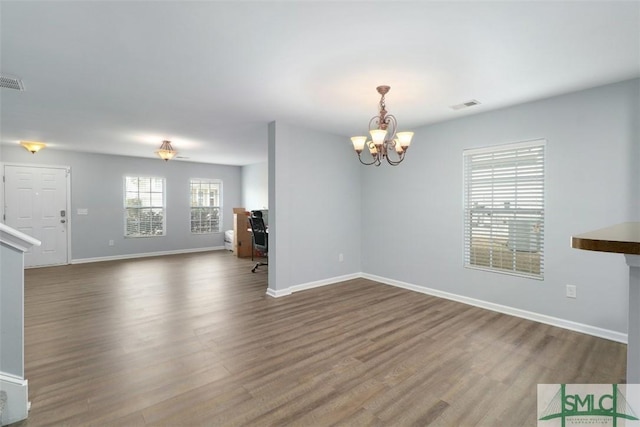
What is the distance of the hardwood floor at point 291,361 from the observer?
74.6 inches

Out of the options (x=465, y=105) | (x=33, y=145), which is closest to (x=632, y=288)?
(x=465, y=105)

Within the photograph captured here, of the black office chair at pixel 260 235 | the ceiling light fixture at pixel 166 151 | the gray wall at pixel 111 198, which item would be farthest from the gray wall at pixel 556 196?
the gray wall at pixel 111 198

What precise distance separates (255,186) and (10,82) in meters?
5.87

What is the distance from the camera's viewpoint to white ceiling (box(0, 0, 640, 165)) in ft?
6.15

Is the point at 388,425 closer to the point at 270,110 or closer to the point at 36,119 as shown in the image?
the point at 270,110

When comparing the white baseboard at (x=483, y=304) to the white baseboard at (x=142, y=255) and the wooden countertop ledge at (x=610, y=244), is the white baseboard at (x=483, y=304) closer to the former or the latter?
the wooden countertop ledge at (x=610, y=244)

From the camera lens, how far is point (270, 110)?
3.80 m

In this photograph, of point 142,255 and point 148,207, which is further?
point 148,207

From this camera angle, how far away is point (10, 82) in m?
2.89

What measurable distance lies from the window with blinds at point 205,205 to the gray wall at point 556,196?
19.8ft

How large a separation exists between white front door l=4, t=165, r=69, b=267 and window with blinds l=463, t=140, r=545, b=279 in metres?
7.86

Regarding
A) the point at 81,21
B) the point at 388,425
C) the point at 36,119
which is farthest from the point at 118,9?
the point at 36,119

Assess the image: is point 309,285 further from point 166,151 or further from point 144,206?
point 144,206

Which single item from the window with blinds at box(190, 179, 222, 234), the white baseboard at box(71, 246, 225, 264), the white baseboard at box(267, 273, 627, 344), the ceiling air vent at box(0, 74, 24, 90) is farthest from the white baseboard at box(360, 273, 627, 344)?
the window with blinds at box(190, 179, 222, 234)
